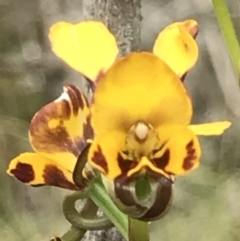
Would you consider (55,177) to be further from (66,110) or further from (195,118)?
(195,118)

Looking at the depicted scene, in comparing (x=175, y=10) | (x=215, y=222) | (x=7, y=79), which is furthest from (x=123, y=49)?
(x=175, y=10)

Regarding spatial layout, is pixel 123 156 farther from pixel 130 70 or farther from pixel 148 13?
pixel 148 13

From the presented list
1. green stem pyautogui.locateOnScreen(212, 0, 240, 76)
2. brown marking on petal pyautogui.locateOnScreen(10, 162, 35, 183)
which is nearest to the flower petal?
brown marking on petal pyautogui.locateOnScreen(10, 162, 35, 183)

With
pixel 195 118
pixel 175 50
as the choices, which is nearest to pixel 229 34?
pixel 175 50

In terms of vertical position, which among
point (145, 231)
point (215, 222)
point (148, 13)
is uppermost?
point (145, 231)

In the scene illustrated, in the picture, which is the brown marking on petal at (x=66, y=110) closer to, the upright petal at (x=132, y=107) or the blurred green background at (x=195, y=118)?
the upright petal at (x=132, y=107)

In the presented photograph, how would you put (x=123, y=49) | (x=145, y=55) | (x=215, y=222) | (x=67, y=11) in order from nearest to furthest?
(x=145, y=55) → (x=123, y=49) → (x=215, y=222) → (x=67, y=11)
